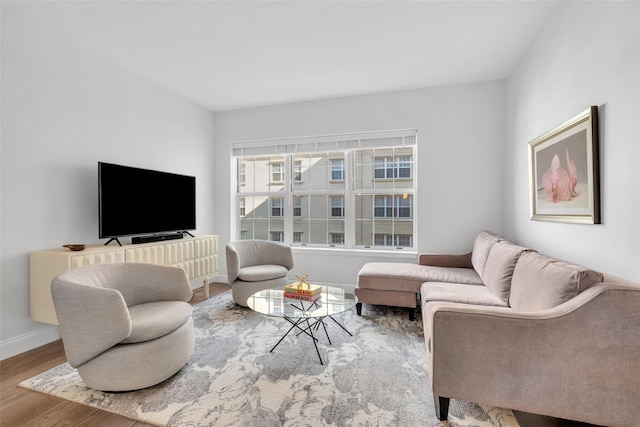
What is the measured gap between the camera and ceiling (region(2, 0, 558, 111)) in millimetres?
2316

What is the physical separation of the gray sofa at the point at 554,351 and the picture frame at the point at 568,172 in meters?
0.56

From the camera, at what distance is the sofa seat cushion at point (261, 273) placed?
133 inches

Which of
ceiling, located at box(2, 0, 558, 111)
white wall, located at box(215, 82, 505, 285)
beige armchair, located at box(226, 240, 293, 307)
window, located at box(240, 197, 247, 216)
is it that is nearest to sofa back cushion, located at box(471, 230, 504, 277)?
white wall, located at box(215, 82, 505, 285)

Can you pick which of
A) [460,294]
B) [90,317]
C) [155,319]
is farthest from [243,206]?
[460,294]

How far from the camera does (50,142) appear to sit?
261 cm

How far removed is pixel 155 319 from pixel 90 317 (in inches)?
13.5

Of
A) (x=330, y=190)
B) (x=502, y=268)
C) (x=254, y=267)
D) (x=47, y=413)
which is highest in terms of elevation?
(x=330, y=190)

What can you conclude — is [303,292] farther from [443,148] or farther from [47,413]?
[443,148]

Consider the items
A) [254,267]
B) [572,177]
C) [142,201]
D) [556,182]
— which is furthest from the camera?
[254,267]

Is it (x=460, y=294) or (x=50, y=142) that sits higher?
(x=50, y=142)

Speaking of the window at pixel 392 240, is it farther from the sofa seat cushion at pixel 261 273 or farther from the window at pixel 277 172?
the window at pixel 277 172

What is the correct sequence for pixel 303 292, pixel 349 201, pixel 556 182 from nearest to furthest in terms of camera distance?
pixel 556 182, pixel 303 292, pixel 349 201

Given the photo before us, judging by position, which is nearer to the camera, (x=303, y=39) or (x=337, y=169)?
(x=303, y=39)

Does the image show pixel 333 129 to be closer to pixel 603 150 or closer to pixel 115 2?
pixel 115 2
